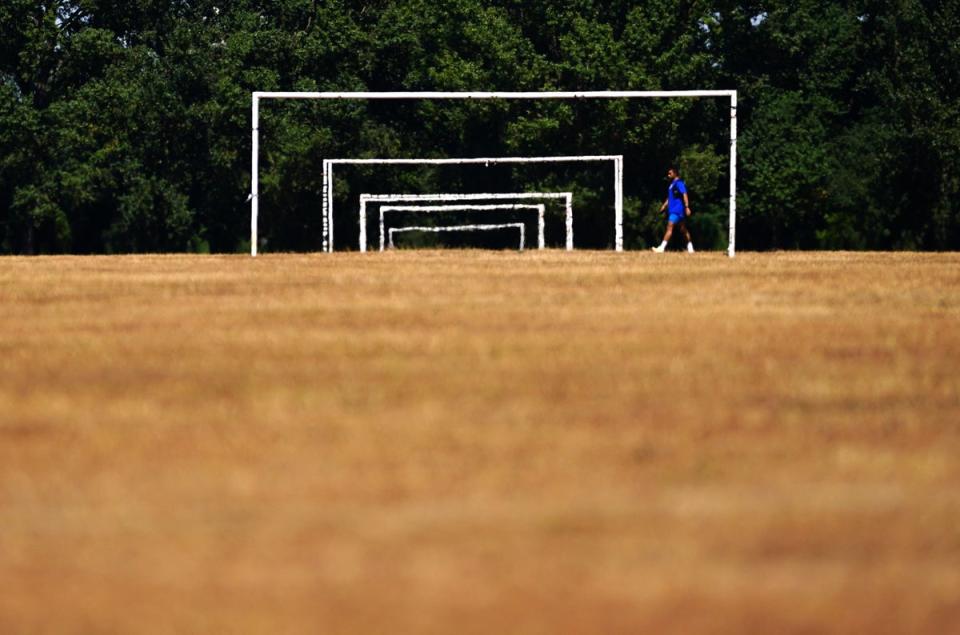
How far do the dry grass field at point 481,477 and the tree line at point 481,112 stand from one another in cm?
4807

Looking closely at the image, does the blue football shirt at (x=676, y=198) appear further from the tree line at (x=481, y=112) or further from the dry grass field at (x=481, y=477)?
the dry grass field at (x=481, y=477)

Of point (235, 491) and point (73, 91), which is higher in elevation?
point (73, 91)

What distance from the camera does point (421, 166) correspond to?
63406mm

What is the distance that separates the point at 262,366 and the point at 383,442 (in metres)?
3.59

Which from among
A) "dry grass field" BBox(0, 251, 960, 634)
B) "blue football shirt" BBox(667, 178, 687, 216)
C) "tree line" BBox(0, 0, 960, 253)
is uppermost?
"tree line" BBox(0, 0, 960, 253)

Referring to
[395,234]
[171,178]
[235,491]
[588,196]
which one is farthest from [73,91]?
[235,491]

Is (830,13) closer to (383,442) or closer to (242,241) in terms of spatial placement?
(242,241)

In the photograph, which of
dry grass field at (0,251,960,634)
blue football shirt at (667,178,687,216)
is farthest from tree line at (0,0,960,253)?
dry grass field at (0,251,960,634)

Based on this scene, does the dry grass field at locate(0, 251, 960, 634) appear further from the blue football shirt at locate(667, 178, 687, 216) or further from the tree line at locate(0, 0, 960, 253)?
the tree line at locate(0, 0, 960, 253)

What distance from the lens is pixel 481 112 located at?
61688 mm

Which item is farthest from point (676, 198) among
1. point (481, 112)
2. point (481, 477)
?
point (481, 477)

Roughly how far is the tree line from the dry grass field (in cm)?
4807

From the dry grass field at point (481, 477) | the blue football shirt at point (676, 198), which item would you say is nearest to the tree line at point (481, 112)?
the blue football shirt at point (676, 198)

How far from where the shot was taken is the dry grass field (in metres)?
4.97
